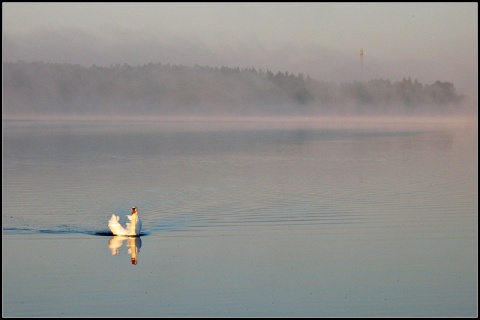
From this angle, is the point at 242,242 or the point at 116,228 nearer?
the point at 242,242

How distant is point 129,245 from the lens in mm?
16234

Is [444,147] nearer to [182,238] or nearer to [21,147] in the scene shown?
[21,147]

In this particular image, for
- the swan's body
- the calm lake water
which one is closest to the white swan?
the swan's body

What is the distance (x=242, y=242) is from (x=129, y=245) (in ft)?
6.32

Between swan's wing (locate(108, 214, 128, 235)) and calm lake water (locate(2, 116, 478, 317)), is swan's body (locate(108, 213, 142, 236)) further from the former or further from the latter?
calm lake water (locate(2, 116, 478, 317))

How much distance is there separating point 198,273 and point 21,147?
105ft

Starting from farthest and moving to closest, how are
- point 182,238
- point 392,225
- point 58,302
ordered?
point 392,225 < point 182,238 < point 58,302

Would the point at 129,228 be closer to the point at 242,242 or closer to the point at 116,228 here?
the point at 116,228

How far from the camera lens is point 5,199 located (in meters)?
22.4

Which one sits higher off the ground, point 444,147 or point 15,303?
point 444,147

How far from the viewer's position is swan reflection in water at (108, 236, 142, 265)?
15497mm

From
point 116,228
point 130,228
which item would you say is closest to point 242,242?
point 130,228

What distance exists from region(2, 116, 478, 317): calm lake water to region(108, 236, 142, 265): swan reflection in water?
0.20 feet

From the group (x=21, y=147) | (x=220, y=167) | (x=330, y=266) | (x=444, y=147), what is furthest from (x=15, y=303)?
(x=444, y=147)
